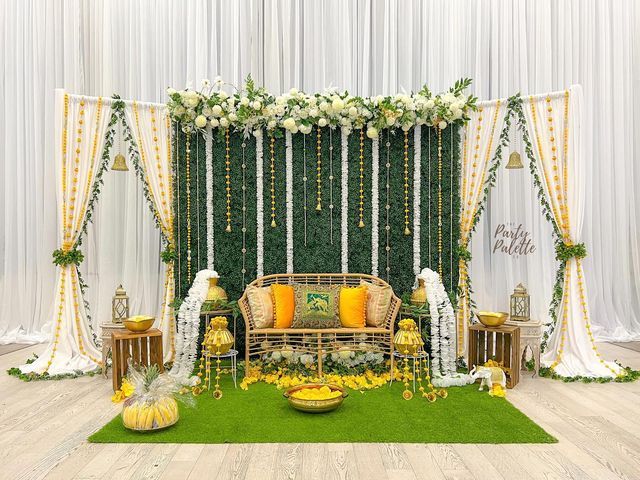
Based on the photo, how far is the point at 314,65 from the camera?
283 inches

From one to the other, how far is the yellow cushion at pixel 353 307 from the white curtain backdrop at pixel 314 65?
265 cm

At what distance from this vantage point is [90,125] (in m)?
5.30

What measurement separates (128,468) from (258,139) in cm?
351

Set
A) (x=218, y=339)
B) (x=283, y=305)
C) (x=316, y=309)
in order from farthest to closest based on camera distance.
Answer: (x=283, y=305), (x=316, y=309), (x=218, y=339)

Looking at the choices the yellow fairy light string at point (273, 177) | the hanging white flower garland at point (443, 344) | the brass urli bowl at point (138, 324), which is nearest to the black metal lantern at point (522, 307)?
the hanging white flower garland at point (443, 344)

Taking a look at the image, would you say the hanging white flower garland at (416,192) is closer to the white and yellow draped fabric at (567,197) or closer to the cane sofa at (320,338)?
the cane sofa at (320,338)

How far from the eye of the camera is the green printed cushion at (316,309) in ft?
16.1

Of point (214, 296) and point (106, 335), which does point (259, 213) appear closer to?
point (214, 296)

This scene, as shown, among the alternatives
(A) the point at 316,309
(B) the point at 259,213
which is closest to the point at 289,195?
(B) the point at 259,213

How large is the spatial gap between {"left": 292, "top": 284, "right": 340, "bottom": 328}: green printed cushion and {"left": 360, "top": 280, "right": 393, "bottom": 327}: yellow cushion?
308mm

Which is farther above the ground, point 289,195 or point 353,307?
point 289,195

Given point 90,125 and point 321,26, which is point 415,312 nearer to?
point 90,125

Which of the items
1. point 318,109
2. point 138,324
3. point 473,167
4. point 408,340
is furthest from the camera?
point 473,167

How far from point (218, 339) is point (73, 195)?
2150 millimetres
